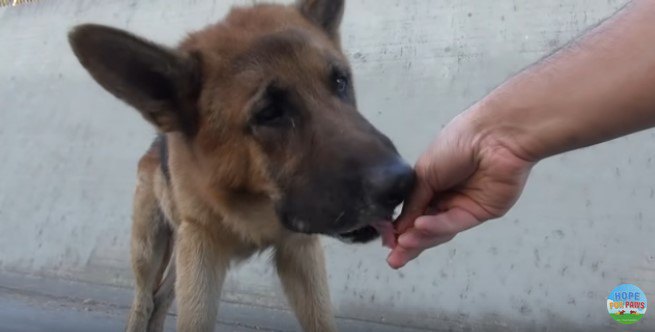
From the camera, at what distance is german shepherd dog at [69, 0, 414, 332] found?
8.18 ft

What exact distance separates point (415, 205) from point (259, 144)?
0.84 metres

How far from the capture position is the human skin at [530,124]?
166 centimetres

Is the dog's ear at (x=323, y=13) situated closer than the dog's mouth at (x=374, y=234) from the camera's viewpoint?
No

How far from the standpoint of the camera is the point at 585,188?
468 cm

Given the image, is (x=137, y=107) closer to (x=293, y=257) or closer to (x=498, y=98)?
(x=293, y=257)

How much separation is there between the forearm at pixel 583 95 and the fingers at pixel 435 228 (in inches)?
11.4

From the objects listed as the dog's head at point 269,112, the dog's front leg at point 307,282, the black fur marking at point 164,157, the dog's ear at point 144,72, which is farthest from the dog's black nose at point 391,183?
the black fur marking at point 164,157

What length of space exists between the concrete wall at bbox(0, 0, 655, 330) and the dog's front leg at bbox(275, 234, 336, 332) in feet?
4.45

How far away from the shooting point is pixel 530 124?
1865mm

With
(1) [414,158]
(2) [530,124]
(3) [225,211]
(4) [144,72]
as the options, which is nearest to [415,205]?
(2) [530,124]

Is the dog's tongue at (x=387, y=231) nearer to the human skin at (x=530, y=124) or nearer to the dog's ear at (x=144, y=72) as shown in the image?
the human skin at (x=530, y=124)

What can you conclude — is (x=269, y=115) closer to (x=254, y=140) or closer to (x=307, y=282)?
(x=254, y=140)
